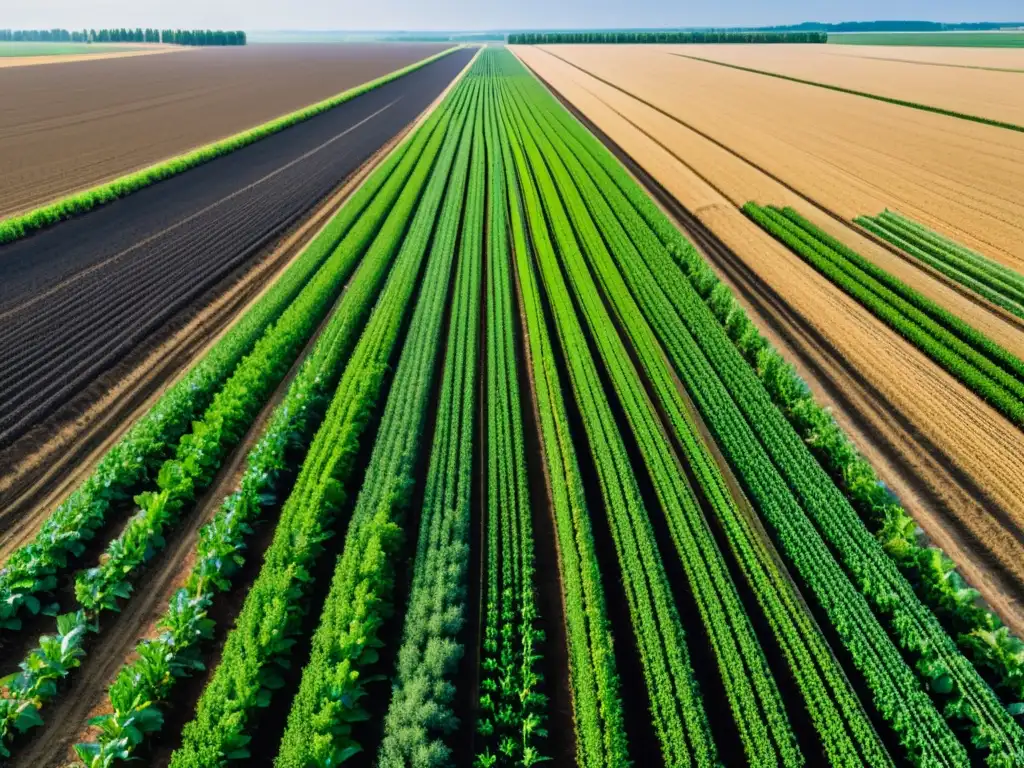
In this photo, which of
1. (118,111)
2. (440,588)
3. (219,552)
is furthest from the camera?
(118,111)

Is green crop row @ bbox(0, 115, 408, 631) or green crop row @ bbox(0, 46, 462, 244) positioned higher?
green crop row @ bbox(0, 46, 462, 244)

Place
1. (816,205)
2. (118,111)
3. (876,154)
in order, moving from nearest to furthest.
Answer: (816,205)
(876,154)
(118,111)

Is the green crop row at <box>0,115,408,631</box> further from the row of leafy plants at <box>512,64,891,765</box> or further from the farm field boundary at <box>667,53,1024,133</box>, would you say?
the farm field boundary at <box>667,53,1024,133</box>

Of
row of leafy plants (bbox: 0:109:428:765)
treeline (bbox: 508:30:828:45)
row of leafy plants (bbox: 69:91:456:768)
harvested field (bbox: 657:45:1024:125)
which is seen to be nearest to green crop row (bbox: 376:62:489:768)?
row of leafy plants (bbox: 69:91:456:768)

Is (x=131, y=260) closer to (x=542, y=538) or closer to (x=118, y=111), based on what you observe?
(x=542, y=538)

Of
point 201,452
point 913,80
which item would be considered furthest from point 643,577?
point 913,80

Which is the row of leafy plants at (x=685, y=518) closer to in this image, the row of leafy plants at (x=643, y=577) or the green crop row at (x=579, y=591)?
the row of leafy plants at (x=643, y=577)

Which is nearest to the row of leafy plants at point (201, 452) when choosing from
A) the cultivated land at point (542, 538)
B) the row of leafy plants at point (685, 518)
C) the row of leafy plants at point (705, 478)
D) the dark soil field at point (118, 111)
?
the cultivated land at point (542, 538)
